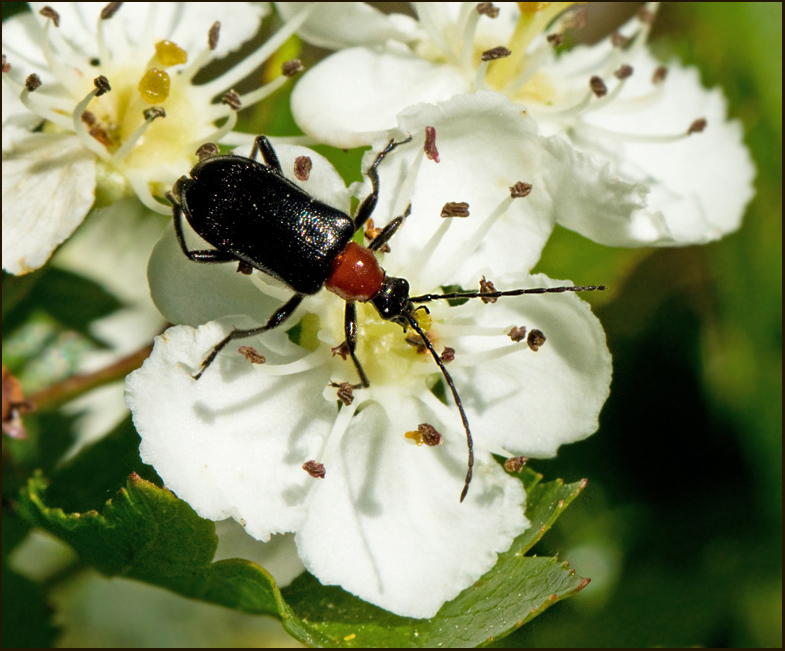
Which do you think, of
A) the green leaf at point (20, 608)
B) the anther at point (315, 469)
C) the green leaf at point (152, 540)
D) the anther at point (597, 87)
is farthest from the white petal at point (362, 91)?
the green leaf at point (20, 608)

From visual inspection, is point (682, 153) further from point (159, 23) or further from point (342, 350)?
point (159, 23)

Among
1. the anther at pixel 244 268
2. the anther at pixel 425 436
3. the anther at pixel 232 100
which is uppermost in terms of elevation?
the anther at pixel 232 100

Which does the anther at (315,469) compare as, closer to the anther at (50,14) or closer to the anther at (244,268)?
the anther at (244,268)

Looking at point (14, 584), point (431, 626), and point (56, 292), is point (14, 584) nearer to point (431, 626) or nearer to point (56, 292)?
point (56, 292)

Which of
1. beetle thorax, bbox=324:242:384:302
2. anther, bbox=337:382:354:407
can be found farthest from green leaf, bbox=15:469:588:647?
beetle thorax, bbox=324:242:384:302

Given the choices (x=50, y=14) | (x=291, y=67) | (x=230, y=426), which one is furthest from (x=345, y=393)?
(x=50, y=14)

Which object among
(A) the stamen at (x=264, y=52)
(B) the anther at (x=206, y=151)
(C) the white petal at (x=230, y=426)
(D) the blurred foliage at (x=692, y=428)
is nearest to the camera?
(C) the white petal at (x=230, y=426)

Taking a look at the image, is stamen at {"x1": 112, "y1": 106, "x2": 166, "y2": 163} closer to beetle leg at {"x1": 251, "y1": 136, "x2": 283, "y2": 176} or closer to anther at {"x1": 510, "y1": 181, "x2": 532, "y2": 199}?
beetle leg at {"x1": 251, "y1": 136, "x2": 283, "y2": 176}

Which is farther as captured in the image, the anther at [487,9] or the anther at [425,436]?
the anther at [487,9]
